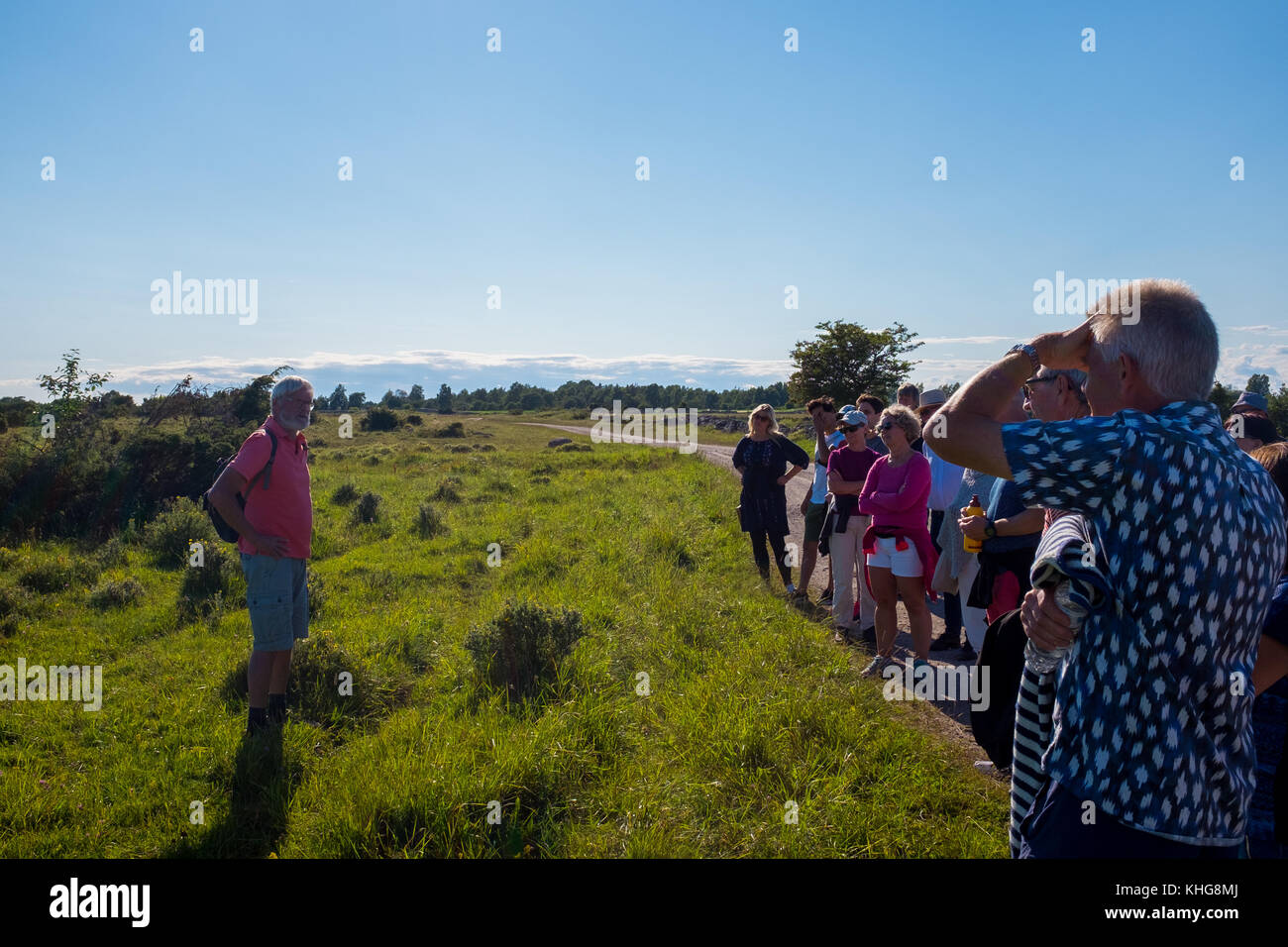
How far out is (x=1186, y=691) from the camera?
5.42ft

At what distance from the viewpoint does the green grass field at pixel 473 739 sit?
364 centimetres

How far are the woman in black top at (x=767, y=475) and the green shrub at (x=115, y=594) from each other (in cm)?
732

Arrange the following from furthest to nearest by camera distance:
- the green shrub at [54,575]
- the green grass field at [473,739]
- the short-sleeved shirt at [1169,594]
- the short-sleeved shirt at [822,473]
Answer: the green shrub at [54,575] → the short-sleeved shirt at [822,473] → the green grass field at [473,739] → the short-sleeved shirt at [1169,594]

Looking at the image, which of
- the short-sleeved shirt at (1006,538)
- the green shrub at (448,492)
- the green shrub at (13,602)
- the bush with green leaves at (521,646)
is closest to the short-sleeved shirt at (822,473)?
the bush with green leaves at (521,646)

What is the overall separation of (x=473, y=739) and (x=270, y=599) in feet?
5.15

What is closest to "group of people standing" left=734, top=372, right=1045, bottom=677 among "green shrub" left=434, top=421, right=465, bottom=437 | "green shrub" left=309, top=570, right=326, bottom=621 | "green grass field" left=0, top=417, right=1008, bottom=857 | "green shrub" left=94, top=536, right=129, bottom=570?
"green grass field" left=0, top=417, right=1008, bottom=857

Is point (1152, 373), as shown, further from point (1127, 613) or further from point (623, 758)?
point (623, 758)

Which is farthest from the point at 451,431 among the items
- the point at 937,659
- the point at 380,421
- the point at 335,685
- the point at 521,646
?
the point at 937,659

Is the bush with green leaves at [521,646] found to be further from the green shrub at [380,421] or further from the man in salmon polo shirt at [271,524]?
the green shrub at [380,421]

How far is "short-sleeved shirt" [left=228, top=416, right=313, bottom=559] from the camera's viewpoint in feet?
14.9

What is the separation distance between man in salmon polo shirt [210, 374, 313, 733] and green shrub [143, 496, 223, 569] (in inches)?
258

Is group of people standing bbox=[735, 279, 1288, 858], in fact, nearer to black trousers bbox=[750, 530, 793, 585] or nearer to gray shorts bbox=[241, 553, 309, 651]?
gray shorts bbox=[241, 553, 309, 651]
